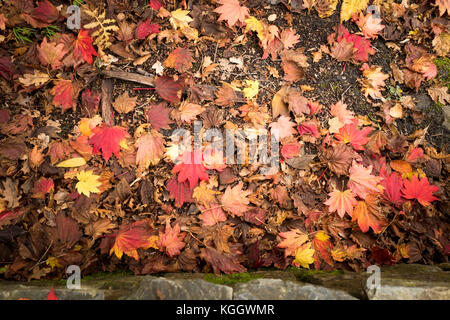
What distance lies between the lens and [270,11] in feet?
9.94

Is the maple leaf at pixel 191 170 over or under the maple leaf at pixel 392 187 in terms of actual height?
over

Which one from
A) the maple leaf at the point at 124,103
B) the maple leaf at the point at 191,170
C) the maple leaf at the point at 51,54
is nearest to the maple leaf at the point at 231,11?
the maple leaf at the point at 124,103

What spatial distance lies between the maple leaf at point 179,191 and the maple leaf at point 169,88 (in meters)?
0.71

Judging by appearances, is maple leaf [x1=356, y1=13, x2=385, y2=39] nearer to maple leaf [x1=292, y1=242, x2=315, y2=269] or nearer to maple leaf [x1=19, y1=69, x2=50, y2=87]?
maple leaf [x1=292, y1=242, x2=315, y2=269]

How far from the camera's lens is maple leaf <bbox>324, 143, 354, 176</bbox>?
9.03 feet

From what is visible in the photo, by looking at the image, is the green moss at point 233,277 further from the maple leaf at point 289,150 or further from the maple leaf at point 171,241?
the maple leaf at point 289,150

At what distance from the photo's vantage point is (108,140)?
2652 mm

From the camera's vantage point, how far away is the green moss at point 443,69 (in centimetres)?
306

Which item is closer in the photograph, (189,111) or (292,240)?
(292,240)

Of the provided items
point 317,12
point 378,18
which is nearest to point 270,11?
point 317,12

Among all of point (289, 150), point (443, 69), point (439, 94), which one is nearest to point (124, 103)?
point (289, 150)

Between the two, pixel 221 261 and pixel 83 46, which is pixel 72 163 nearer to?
pixel 83 46

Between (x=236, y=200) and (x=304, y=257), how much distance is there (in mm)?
708

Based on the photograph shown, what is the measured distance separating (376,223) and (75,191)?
2.49 metres
